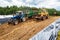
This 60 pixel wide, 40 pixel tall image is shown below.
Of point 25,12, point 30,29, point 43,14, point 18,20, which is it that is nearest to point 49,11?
point 43,14

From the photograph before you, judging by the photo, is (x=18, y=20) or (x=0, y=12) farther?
(x=0, y=12)

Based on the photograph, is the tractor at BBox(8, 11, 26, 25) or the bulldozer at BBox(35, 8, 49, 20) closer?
the tractor at BBox(8, 11, 26, 25)

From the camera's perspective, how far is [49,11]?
18484mm

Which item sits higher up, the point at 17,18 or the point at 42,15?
the point at 17,18

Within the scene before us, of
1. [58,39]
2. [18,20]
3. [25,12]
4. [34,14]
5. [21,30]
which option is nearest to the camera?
[21,30]

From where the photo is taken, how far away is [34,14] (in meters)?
16.6

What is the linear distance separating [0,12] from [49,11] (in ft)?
15.5

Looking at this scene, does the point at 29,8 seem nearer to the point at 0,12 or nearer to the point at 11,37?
the point at 0,12

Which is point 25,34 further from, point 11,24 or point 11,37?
point 11,24

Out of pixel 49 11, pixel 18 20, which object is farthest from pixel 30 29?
pixel 49 11

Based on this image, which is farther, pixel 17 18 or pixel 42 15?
pixel 42 15

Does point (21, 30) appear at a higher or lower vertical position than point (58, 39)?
higher

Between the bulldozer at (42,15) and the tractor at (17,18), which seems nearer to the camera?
the tractor at (17,18)

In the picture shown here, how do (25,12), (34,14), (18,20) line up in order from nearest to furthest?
(18,20) → (25,12) → (34,14)
